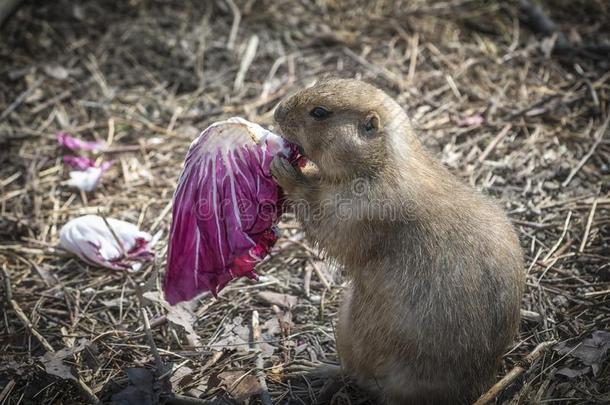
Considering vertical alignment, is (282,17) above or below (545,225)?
above

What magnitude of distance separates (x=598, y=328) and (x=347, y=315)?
1321 millimetres

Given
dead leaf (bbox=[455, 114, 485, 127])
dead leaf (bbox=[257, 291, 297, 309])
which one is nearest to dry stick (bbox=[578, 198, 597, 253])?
dead leaf (bbox=[455, 114, 485, 127])

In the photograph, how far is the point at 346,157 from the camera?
3.18 metres

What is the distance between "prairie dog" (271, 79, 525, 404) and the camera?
3004 mm

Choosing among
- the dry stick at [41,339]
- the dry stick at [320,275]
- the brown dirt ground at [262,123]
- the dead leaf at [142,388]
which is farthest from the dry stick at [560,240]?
the dry stick at [41,339]

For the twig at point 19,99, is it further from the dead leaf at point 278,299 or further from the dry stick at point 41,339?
the dead leaf at point 278,299

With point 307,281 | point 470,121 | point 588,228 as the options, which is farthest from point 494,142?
point 307,281

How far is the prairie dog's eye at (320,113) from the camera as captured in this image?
326cm

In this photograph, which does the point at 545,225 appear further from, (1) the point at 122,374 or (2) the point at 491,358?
(1) the point at 122,374

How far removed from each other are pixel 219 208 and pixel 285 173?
373 millimetres

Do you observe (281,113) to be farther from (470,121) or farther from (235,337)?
(470,121)

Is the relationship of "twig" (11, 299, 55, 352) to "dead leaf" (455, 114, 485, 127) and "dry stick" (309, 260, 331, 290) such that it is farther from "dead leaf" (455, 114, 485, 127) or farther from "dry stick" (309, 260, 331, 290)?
"dead leaf" (455, 114, 485, 127)

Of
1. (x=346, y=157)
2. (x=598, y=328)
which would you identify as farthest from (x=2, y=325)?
(x=598, y=328)

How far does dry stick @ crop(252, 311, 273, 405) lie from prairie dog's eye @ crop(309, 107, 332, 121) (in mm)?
1240
